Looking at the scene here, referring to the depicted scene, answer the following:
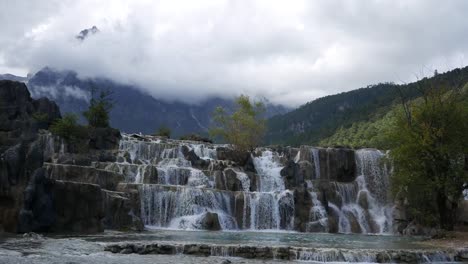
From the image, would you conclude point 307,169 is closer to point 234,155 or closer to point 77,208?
point 234,155

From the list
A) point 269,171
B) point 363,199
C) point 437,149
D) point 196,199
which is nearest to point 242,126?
point 269,171

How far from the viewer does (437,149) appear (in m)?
38.4

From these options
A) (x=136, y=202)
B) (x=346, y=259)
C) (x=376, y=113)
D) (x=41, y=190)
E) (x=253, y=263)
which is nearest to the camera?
(x=253, y=263)

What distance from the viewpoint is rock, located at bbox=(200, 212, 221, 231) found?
4747 centimetres

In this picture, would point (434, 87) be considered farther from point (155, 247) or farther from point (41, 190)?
point (41, 190)

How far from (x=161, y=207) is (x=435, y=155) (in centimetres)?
2374

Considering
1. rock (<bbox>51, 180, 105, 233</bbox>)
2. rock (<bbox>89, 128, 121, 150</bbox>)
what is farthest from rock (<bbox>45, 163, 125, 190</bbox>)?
rock (<bbox>89, 128, 121, 150</bbox>)

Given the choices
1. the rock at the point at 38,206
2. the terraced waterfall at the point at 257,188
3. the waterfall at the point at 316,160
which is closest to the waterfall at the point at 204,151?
the terraced waterfall at the point at 257,188

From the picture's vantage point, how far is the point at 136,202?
4694 cm

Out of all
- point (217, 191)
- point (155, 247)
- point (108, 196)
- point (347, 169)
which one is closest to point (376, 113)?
point (347, 169)

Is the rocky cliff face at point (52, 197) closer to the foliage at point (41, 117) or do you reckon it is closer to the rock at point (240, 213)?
the rock at point (240, 213)

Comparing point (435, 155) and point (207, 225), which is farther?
point (207, 225)

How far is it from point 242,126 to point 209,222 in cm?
3587

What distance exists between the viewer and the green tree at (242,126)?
255ft
